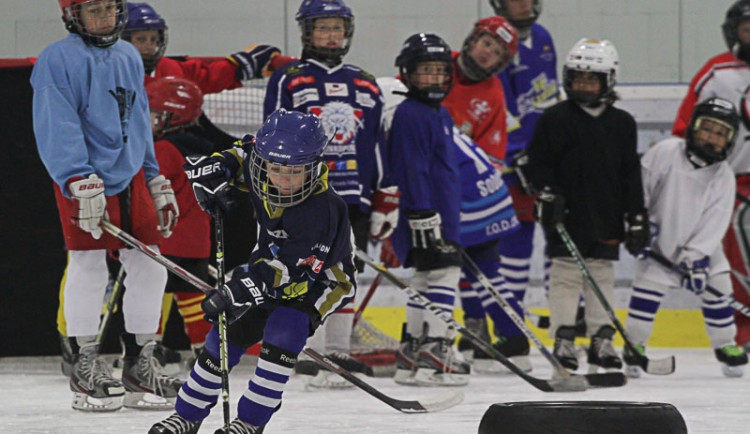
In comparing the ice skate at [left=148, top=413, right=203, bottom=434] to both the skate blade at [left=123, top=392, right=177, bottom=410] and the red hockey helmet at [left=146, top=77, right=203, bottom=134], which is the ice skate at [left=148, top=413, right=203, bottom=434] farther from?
the red hockey helmet at [left=146, top=77, right=203, bottom=134]

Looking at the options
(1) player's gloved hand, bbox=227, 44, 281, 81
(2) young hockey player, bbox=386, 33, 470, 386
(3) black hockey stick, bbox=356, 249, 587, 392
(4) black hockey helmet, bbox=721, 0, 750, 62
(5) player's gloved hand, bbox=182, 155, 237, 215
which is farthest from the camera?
(4) black hockey helmet, bbox=721, 0, 750, 62

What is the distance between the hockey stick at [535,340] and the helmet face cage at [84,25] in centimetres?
146

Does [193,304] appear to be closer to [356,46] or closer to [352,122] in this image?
[352,122]

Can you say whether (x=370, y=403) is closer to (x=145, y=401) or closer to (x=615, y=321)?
(x=145, y=401)

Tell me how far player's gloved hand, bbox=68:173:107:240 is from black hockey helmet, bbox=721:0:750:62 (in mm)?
2867

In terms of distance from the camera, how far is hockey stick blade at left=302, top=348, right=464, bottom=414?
3238mm

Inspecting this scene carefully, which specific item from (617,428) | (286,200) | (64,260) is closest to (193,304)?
(64,260)

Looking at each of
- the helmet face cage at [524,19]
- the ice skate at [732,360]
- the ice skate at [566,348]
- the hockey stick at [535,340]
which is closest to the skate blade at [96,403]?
the hockey stick at [535,340]

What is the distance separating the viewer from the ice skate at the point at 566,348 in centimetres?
440

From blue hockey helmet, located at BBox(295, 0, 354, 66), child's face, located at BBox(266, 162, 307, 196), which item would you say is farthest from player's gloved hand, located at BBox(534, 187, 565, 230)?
child's face, located at BBox(266, 162, 307, 196)

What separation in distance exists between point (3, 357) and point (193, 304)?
83 cm

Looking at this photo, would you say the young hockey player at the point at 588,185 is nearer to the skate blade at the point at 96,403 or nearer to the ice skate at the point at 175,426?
the skate blade at the point at 96,403

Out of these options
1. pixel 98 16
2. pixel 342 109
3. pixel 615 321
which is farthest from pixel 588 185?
pixel 98 16

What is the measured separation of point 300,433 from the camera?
10.3ft
